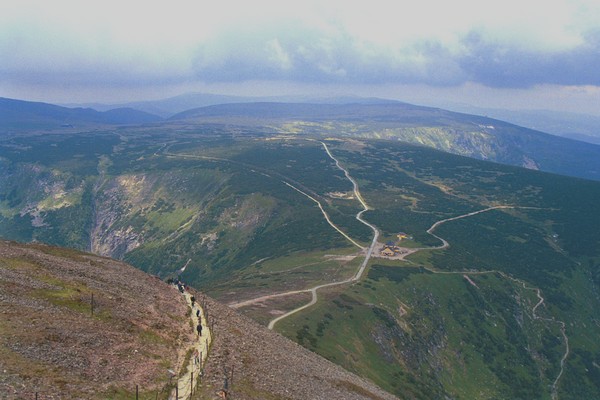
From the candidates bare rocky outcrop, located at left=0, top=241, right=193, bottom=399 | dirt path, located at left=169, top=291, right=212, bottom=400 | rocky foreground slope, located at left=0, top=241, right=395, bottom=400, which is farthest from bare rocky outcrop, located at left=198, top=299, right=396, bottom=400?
bare rocky outcrop, located at left=0, top=241, right=193, bottom=399

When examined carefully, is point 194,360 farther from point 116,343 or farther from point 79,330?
point 79,330

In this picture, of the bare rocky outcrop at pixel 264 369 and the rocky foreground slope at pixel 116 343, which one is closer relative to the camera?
the rocky foreground slope at pixel 116 343

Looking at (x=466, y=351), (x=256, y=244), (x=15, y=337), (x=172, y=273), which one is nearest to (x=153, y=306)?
(x=15, y=337)

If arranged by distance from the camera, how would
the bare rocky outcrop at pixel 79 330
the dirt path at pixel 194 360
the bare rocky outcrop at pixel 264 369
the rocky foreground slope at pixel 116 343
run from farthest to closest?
1. the bare rocky outcrop at pixel 264 369
2. the dirt path at pixel 194 360
3. the rocky foreground slope at pixel 116 343
4. the bare rocky outcrop at pixel 79 330

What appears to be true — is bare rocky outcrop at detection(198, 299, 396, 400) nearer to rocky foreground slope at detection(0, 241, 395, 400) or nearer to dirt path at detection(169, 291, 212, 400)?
rocky foreground slope at detection(0, 241, 395, 400)

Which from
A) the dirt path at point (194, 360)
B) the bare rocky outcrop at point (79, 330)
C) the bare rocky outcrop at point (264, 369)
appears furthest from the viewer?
the bare rocky outcrop at point (264, 369)

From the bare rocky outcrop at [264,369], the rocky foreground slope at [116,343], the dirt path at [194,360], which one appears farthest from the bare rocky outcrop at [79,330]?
the bare rocky outcrop at [264,369]

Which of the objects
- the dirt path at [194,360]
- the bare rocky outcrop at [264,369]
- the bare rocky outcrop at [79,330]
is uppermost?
the bare rocky outcrop at [79,330]

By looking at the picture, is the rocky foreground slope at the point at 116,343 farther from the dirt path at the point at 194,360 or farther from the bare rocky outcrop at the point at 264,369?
the dirt path at the point at 194,360
